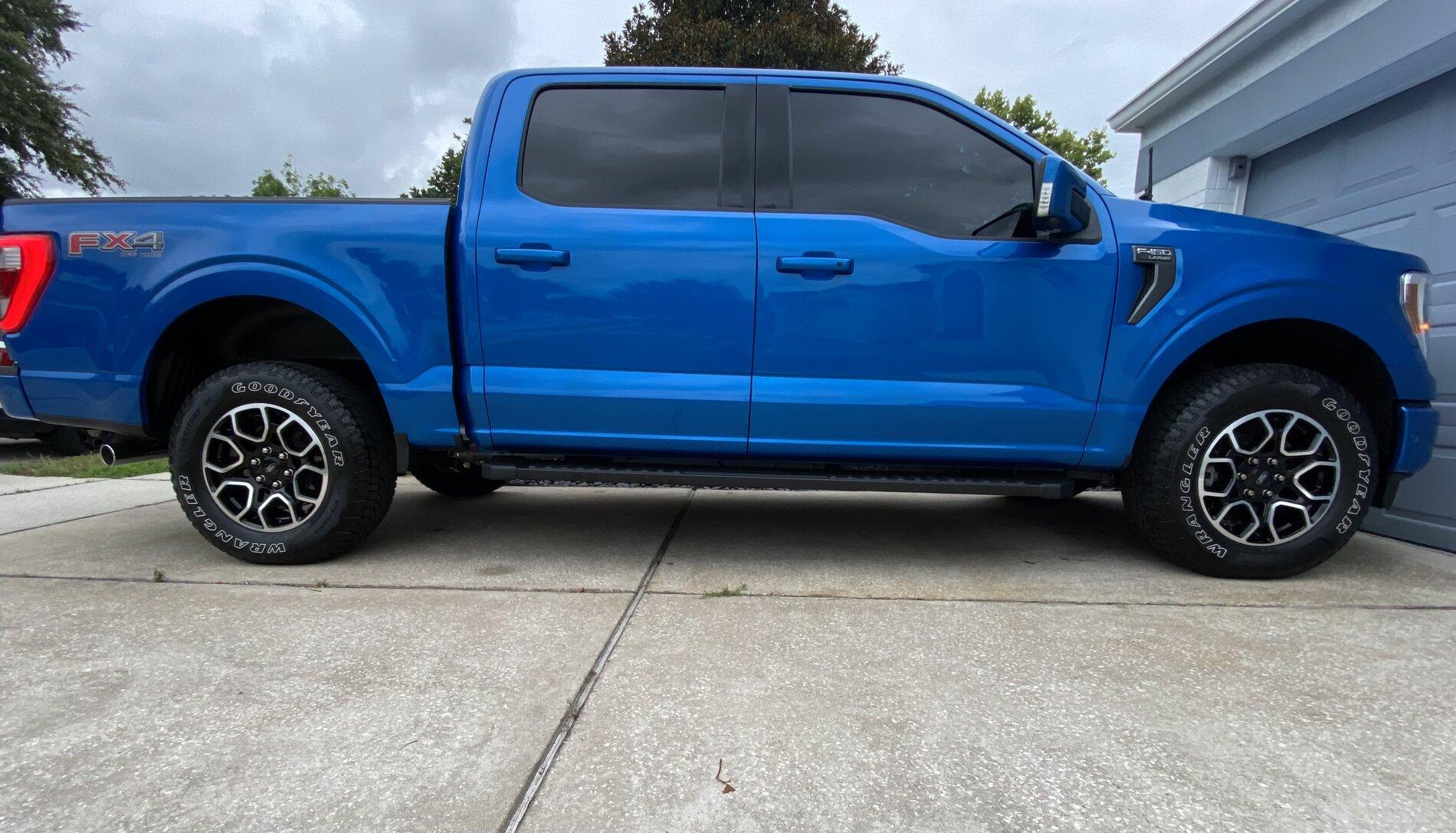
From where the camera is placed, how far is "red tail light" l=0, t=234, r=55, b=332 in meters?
2.61

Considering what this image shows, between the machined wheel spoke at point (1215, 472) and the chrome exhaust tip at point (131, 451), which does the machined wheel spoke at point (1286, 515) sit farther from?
the chrome exhaust tip at point (131, 451)

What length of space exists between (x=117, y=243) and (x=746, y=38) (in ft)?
44.6

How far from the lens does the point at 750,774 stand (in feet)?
4.68

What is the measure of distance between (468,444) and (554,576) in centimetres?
67

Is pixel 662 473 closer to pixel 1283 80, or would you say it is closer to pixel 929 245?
pixel 929 245

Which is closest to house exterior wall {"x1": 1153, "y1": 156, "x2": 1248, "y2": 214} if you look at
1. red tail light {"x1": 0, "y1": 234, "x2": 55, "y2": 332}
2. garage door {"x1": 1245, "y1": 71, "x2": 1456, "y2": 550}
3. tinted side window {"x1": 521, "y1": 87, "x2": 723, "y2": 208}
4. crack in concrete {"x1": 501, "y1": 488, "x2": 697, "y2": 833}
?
garage door {"x1": 1245, "y1": 71, "x2": 1456, "y2": 550}

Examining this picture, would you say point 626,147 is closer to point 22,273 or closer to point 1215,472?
point 22,273

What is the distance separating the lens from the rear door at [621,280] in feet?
8.61

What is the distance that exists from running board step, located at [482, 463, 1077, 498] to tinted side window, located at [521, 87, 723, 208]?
1086mm

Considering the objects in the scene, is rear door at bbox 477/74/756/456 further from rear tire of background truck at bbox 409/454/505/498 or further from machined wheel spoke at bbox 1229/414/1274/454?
machined wheel spoke at bbox 1229/414/1274/454

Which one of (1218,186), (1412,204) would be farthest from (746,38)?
(1412,204)

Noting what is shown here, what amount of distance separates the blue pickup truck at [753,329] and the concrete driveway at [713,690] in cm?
40

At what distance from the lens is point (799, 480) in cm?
267

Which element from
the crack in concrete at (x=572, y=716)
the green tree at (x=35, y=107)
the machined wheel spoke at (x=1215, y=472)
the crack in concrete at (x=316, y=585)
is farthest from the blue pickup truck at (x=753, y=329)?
the green tree at (x=35, y=107)
